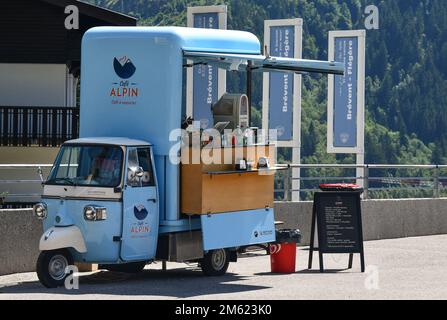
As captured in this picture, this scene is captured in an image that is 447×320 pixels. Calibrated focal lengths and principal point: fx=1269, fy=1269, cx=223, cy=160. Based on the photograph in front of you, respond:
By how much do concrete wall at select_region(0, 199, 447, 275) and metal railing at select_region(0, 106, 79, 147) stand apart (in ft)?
28.4

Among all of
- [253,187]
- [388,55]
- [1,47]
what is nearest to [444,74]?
[388,55]

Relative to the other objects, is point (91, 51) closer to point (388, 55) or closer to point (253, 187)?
point (253, 187)

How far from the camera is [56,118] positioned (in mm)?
31359

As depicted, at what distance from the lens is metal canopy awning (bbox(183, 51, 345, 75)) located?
17938mm

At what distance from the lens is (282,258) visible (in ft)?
61.2

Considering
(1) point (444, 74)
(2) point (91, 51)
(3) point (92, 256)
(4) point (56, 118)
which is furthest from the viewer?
(1) point (444, 74)

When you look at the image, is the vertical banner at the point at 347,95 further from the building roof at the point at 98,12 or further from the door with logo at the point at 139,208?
the door with logo at the point at 139,208

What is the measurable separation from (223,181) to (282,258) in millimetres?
1674

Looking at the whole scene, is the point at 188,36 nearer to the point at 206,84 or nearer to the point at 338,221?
the point at 338,221

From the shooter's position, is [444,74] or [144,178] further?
[444,74]

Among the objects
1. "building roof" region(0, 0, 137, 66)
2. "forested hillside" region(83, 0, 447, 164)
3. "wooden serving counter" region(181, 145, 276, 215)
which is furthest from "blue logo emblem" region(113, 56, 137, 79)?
"forested hillside" region(83, 0, 447, 164)

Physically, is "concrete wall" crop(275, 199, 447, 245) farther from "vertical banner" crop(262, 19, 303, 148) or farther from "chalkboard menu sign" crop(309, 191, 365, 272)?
"vertical banner" crop(262, 19, 303, 148)
